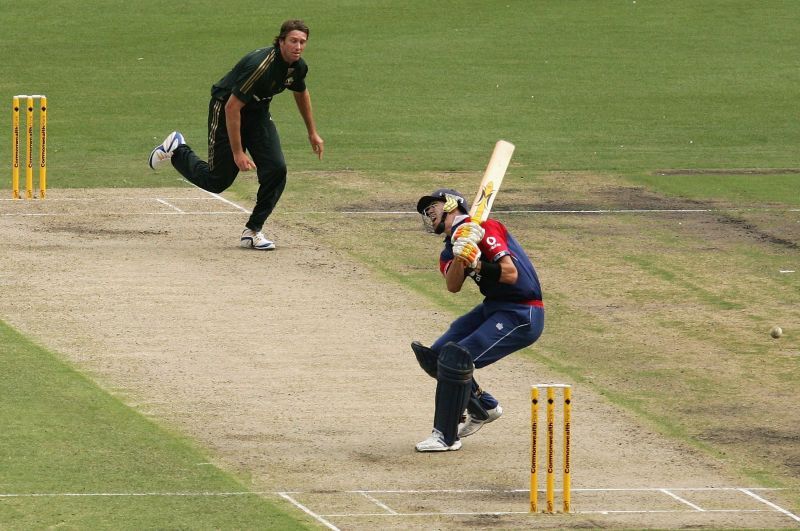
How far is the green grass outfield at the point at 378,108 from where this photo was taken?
10.6 meters

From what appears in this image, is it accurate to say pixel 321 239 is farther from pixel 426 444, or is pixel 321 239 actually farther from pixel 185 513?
Answer: pixel 185 513

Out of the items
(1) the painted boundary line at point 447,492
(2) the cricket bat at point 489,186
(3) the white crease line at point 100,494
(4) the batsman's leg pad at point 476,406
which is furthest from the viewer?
Result: (4) the batsman's leg pad at point 476,406

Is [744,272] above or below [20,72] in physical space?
above

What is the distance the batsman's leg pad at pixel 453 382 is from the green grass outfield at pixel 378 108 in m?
1.46

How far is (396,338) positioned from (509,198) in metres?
6.92

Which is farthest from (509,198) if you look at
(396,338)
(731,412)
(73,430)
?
(73,430)

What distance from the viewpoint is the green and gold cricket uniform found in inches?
633

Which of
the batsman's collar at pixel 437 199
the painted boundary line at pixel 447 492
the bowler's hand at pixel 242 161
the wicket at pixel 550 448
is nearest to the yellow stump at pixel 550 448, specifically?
the wicket at pixel 550 448

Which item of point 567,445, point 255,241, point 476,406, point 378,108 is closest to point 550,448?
point 567,445

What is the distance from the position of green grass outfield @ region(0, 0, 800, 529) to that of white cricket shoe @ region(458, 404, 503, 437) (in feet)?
4.14

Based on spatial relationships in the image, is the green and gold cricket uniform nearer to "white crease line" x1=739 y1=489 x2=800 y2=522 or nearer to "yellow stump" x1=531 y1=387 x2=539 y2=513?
"yellow stump" x1=531 y1=387 x2=539 y2=513

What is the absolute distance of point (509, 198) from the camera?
20.6 meters

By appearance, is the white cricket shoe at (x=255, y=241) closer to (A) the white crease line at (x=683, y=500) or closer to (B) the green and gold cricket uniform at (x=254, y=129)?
(B) the green and gold cricket uniform at (x=254, y=129)

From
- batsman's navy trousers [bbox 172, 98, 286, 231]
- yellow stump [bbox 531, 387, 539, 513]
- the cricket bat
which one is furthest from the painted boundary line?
batsman's navy trousers [bbox 172, 98, 286, 231]
